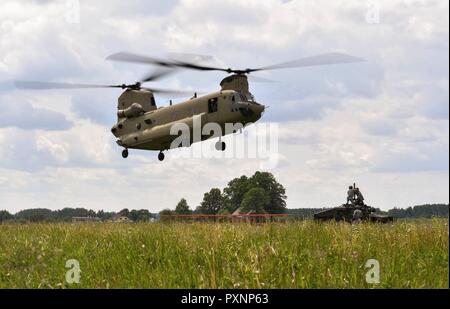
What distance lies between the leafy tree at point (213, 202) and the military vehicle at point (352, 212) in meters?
63.4

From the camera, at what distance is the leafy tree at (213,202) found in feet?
→ 289

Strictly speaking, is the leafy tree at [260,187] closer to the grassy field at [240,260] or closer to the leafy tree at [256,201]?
the leafy tree at [256,201]

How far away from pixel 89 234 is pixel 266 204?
59.5 metres

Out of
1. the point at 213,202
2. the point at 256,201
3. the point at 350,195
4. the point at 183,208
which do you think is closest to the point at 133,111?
the point at 350,195

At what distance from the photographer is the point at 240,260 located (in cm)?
818

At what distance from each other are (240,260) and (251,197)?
63629 mm

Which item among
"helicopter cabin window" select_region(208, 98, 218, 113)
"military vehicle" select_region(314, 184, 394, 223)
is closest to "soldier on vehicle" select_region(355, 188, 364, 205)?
"military vehicle" select_region(314, 184, 394, 223)

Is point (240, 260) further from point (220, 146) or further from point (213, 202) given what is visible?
point (213, 202)

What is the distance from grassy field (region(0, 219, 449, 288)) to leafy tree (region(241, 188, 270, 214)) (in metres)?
57.4

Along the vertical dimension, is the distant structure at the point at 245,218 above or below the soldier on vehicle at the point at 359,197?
below

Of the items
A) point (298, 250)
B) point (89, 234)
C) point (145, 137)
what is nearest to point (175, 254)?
point (298, 250)

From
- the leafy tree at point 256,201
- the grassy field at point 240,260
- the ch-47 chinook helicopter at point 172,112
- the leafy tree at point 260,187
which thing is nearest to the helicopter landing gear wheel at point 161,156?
the ch-47 chinook helicopter at point 172,112

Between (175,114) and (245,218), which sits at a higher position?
(175,114)
